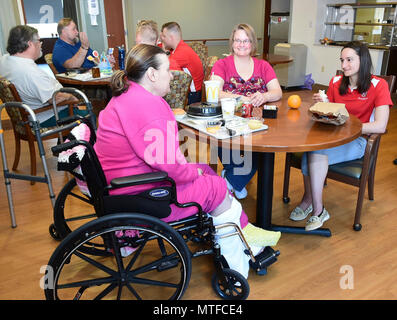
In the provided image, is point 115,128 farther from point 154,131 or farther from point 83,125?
point 83,125

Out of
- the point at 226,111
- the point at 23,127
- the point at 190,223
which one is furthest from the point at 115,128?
the point at 23,127

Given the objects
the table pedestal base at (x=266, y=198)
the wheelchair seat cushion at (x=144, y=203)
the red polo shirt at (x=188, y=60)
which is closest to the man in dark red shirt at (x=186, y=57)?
the red polo shirt at (x=188, y=60)

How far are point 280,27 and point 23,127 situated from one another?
652cm

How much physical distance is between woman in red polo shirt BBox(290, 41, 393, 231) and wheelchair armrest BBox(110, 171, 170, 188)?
108 cm

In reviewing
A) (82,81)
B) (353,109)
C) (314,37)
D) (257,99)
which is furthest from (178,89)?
(314,37)

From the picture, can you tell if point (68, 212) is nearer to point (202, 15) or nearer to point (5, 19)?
point (5, 19)

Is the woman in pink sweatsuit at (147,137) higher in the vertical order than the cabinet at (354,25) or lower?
lower

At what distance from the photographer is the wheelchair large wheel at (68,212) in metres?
1.87

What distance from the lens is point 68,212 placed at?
2506mm

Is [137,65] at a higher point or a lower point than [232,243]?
higher

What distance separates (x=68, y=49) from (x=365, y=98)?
316 cm

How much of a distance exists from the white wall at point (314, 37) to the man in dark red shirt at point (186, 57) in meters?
3.62

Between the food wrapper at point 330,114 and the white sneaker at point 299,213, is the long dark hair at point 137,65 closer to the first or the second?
the food wrapper at point 330,114

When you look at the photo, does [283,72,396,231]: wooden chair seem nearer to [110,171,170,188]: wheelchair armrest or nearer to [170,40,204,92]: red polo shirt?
[110,171,170,188]: wheelchair armrest
